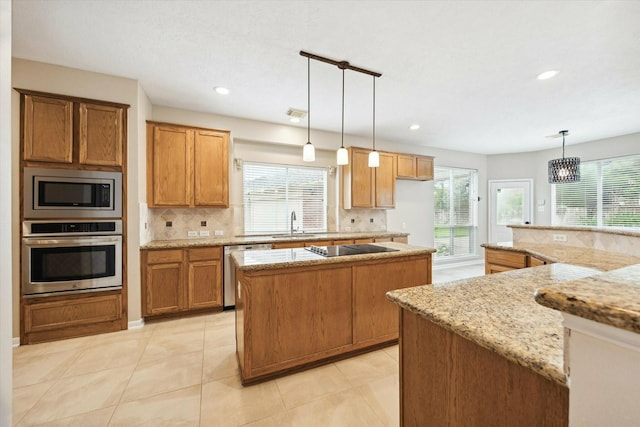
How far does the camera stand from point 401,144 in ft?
17.9

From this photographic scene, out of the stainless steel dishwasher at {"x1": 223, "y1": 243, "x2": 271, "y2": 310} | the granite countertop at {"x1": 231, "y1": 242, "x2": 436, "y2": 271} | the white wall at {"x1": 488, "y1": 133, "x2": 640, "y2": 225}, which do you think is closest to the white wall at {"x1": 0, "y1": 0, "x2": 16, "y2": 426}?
the granite countertop at {"x1": 231, "y1": 242, "x2": 436, "y2": 271}

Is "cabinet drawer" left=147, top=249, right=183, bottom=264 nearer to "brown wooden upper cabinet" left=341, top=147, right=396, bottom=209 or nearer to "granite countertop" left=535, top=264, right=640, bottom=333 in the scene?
"brown wooden upper cabinet" left=341, top=147, right=396, bottom=209

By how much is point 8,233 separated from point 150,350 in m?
1.79

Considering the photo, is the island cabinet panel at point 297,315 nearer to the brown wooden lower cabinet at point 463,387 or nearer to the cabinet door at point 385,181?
the brown wooden lower cabinet at point 463,387

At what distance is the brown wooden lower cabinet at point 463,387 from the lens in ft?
2.26

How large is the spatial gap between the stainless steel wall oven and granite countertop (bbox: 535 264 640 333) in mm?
3444

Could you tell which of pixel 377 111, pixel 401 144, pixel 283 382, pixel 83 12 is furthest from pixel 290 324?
pixel 401 144

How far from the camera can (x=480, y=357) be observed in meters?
0.82

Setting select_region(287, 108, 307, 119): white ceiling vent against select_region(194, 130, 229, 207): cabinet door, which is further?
select_region(287, 108, 307, 119): white ceiling vent

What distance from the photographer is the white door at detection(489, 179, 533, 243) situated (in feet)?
20.2

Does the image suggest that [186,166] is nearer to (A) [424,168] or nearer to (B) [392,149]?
(B) [392,149]

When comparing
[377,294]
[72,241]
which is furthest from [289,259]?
[72,241]

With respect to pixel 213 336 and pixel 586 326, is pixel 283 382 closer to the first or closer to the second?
pixel 213 336

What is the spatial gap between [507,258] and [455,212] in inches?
144
